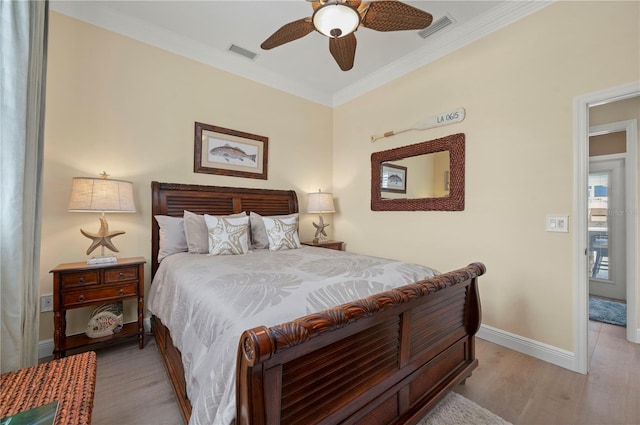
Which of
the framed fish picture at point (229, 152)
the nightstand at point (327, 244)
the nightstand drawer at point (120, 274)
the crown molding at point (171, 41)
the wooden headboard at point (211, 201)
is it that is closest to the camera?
the nightstand drawer at point (120, 274)

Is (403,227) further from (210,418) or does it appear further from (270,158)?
(210,418)

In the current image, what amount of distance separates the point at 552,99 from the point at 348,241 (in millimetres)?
2753

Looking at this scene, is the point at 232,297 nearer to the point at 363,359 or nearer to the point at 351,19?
the point at 363,359

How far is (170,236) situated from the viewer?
261 centimetres

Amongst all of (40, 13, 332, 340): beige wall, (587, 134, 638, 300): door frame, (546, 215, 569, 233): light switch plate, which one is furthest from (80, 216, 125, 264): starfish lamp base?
(587, 134, 638, 300): door frame

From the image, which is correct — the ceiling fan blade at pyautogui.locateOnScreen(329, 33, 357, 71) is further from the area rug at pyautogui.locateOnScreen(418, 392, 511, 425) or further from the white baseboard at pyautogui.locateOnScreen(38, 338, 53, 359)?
the white baseboard at pyautogui.locateOnScreen(38, 338, 53, 359)

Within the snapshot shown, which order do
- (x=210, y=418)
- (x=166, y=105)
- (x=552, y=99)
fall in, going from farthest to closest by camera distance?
1. (x=166, y=105)
2. (x=552, y=99)
3. (x=210, y=418)

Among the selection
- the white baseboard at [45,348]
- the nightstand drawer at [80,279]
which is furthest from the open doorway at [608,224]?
the white baseboard at [45,348]

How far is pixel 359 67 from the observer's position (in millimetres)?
3480

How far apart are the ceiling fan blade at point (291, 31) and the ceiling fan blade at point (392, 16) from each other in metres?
0.40

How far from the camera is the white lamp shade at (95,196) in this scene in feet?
6.90

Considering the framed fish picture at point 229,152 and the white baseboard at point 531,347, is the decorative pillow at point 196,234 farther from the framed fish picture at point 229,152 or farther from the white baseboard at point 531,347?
the white baseboard at point 531,347

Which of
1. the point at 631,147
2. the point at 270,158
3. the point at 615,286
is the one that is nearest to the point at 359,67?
the point at 270,158

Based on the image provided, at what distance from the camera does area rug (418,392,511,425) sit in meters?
1.51
